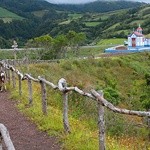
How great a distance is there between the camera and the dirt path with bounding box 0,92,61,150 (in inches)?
373

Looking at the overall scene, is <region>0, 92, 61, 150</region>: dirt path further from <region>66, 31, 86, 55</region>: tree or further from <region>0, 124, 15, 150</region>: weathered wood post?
<region>66, 31, 86, 55</region>: tree

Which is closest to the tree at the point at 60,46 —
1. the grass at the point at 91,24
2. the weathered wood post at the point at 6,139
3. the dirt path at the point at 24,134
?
the dirt path at the point at 24,134

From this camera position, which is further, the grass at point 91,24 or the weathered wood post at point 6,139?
the grass at point 91,24

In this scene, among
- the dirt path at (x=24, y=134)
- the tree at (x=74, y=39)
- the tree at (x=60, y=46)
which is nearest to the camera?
the dirt path at (x=24, y=134)

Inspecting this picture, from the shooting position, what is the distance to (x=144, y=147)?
8.91m

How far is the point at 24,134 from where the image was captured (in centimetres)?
1064

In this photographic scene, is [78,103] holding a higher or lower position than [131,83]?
higher

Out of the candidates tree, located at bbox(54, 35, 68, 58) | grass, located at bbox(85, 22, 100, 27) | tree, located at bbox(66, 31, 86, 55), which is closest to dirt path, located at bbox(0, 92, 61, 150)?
tree, located at bbox(54, 35, 68, 58)

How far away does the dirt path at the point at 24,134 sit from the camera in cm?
948

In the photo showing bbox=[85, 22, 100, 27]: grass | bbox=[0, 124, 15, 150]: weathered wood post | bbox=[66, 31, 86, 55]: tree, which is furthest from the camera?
bbox=[85, 22, 100, 27]: grass

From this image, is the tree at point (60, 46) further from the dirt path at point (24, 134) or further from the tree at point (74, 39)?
the dirt path at point (24, 134)

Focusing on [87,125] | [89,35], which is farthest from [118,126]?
[89,35]

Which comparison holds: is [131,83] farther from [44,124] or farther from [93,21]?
[93,21]

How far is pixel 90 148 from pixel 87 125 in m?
2.92
